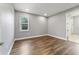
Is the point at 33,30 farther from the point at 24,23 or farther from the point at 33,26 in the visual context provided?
the point at 24,23

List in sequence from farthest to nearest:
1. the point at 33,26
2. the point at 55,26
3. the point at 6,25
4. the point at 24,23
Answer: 1. the point at 55,26
2. the point at 6,25
3. the point at 33,26
4. the point at 24,23

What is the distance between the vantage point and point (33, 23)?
1.44 m

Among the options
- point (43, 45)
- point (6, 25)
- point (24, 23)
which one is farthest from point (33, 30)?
point (6, 25)

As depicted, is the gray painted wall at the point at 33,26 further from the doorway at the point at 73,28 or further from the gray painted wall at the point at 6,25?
the doorway at the point at 73,28

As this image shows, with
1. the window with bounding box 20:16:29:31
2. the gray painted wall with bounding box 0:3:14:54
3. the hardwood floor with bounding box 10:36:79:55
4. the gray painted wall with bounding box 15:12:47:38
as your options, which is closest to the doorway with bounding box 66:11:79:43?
the hardwood floor with bounding box 10:36:79:55

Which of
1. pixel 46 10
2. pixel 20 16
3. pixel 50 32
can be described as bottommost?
pixel 50 32

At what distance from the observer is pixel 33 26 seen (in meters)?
1.43

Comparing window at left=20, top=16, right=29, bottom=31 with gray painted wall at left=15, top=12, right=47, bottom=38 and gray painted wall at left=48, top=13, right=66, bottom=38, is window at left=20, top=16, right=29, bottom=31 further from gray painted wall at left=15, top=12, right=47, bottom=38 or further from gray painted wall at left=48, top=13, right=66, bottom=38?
gray painted wall at left=48, top=13, right=66, bottom=38

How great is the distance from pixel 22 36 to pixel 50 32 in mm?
551

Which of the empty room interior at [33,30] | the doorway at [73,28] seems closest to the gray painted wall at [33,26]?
the empty room interior at [33,30]
